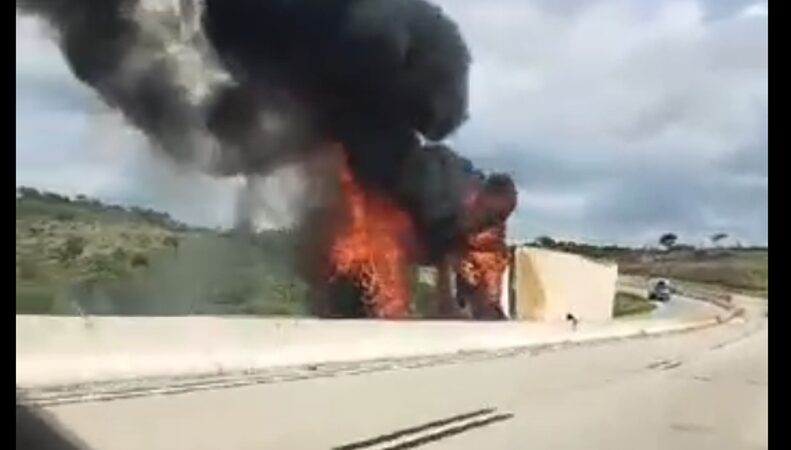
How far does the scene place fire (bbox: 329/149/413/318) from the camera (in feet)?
137

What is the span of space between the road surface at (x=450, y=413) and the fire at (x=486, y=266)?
805 inches

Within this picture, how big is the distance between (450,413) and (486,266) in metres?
31.9

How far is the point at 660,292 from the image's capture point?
53.8 meters

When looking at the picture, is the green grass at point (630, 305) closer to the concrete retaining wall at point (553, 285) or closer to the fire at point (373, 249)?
the concrete retaining wall at point (553, 285)

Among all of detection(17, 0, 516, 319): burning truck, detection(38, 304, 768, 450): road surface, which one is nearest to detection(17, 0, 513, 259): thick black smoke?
detection(17, 0, 516, 319): burning truck

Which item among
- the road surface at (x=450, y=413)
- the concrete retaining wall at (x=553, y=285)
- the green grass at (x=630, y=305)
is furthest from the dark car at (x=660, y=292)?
the road surface at (x=450, y=413)

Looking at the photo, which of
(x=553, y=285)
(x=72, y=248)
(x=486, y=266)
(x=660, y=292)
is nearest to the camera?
(x=72, y=248)

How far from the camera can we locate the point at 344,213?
1734 inches

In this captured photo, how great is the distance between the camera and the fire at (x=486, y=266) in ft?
148

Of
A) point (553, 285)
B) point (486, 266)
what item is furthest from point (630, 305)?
point (486, 266)

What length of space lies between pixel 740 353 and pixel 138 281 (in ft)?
54.2

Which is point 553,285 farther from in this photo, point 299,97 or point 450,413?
point 450,413

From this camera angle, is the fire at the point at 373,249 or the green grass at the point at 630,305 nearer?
the fire at the point at 373,249

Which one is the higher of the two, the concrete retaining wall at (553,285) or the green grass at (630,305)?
the concrete retaining wall at (553,285)
